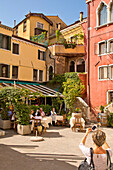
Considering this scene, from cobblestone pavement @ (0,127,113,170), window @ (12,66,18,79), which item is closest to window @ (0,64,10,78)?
window @ (12,66,18,79)

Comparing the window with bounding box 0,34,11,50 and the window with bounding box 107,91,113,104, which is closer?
the window with bounding box 107,91,113,104

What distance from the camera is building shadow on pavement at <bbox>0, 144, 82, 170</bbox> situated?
5.61m

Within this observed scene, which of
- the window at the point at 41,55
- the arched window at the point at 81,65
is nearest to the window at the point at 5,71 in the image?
the window at the point at 41,55

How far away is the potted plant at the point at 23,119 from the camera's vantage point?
10531 mm

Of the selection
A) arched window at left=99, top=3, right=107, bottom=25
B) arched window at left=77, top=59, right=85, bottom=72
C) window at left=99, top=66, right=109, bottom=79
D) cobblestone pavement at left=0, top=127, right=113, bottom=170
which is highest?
arched window at left=99, top=3, right=107, bottom=25

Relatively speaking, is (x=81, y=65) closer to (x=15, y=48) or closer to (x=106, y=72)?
(x=106, y=72)

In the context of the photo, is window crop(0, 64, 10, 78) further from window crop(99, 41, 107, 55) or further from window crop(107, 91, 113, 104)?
window crop(107, 91, 113, 104)

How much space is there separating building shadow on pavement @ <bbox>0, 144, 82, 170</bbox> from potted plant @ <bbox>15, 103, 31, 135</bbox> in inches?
130

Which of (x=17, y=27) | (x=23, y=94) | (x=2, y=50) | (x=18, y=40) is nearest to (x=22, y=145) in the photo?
(x=23, y=94)

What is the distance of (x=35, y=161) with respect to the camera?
241 inches

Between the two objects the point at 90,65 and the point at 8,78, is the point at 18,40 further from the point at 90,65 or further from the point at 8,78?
the point at 90,65

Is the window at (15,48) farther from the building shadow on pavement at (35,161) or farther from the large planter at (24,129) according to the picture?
the building shadow on pavement at (35,161)

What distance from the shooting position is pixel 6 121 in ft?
40.4

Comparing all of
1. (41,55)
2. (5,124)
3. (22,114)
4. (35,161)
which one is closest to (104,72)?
(41,55)
